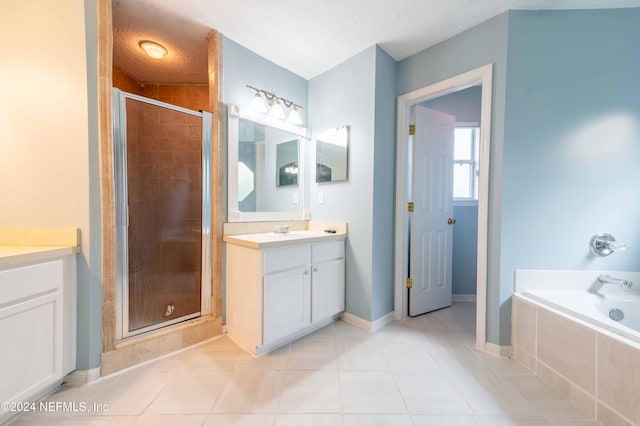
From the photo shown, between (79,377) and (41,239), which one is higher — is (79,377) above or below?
below

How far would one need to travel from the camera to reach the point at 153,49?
224 cm

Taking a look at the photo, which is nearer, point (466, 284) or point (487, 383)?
point (487, 383)

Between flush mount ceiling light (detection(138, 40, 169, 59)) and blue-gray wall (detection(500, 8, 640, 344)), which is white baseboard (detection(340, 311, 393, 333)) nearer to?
blue-gray wall (detection(500, 8, 640, 344))

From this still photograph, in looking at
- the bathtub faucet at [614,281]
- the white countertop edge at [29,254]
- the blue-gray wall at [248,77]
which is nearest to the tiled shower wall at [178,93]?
the blue-gray wall at [248,77]

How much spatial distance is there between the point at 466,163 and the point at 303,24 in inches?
96.6

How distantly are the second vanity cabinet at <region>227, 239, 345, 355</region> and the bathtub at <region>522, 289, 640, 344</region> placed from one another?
151 cm

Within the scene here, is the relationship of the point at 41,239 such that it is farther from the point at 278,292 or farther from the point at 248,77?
the point at 248,77

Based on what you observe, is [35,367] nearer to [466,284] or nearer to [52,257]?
[52,257]

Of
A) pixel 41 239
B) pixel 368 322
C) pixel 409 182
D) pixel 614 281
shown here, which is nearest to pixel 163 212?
pixel 41 239

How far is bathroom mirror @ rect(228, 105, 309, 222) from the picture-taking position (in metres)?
2.14

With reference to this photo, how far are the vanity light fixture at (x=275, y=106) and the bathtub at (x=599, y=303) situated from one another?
2498 mm

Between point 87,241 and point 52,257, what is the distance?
17 centimetres

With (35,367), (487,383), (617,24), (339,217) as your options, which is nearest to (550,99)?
(617,24)

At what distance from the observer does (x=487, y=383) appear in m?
1.52
